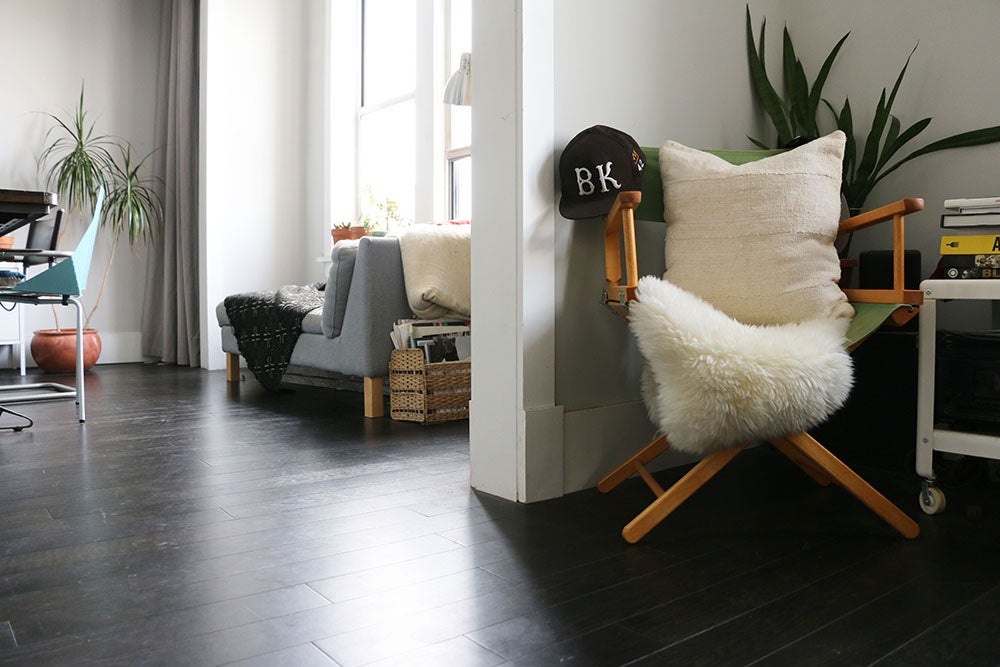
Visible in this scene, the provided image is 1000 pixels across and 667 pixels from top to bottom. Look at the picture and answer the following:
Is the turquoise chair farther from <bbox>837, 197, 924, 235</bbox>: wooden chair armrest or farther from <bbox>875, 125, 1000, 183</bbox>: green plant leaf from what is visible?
<bbox>875, 125, 1000, 183</bbox>: green plant leaf

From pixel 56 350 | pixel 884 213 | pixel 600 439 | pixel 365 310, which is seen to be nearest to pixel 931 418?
pixel 884 213

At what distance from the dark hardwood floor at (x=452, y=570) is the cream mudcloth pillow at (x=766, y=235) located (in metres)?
0.47

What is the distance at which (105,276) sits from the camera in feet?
16.8

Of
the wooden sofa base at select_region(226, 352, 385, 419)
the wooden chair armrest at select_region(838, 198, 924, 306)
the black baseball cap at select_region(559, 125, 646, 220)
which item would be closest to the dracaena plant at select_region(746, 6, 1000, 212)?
the wooden chair armrest at select_region(838, 198, 924, 306)

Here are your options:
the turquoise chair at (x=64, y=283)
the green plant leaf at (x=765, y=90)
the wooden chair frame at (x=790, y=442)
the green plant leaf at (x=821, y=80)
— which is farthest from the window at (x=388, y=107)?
the wooden chair frame at (x=790, y=442)

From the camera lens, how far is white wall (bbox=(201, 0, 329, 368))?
4949mm

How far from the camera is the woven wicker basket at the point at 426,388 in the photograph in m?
2.90

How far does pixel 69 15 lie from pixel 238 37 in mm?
1093

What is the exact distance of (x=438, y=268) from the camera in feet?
10.0

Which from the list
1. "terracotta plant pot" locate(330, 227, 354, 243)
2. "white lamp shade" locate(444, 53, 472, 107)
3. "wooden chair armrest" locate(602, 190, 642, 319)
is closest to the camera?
"wooden chair armrest" locate(602, 190, 642, 319)

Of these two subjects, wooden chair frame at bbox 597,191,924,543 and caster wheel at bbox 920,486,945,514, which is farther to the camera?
caster wheel at bbox 920,486,945,514

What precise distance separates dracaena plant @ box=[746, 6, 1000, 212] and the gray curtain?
3867 mm

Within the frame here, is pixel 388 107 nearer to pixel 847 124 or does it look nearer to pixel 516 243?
pixel 847 124

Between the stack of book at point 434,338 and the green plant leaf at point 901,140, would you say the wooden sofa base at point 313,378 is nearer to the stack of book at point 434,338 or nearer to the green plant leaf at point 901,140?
the stack of book at point 434,338
